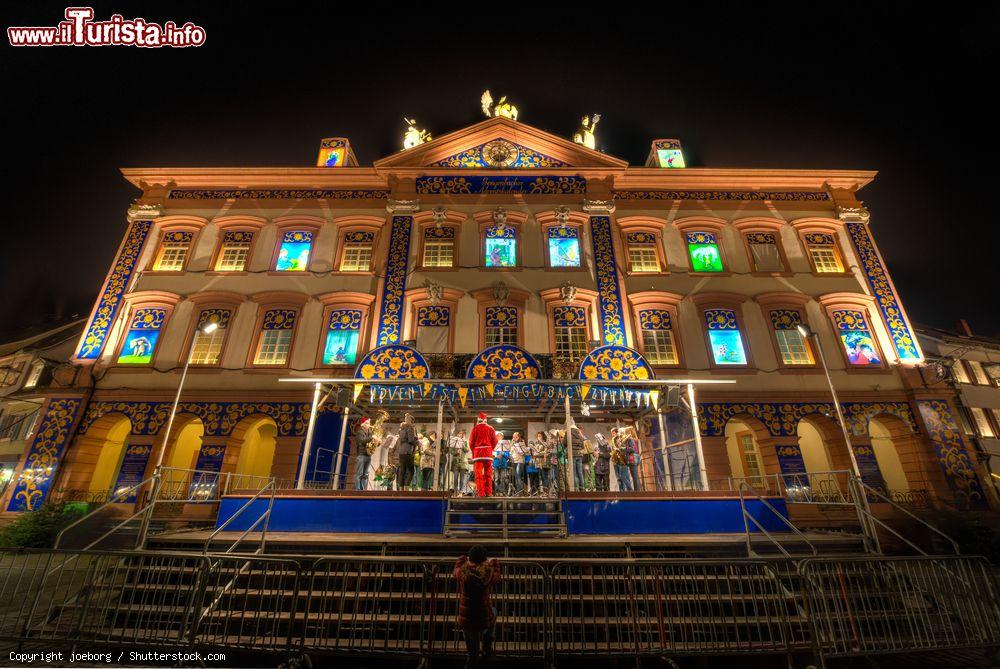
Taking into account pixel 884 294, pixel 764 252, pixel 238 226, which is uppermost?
pixel 238 226

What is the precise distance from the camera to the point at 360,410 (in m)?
15.4

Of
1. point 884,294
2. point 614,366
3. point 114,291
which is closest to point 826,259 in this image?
point 884,294

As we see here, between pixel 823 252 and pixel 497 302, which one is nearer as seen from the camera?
pixel 497 302

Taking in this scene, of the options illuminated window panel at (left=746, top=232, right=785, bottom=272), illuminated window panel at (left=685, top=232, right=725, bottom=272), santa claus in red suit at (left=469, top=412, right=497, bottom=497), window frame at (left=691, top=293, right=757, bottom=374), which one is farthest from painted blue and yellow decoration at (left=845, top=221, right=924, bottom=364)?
santa claus in red suit at (left=469, top=412, right=497, bottom=497)

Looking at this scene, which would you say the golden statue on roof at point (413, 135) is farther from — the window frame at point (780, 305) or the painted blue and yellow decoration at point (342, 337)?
the window frame at point (780, 305)

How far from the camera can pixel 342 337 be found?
1716 cm

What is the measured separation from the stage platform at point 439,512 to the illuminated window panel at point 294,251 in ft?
36.8

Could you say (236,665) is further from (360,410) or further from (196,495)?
(196,495)

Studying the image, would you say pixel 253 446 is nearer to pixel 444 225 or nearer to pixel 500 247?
pixel 444 225

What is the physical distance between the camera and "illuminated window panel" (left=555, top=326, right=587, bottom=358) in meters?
16.7

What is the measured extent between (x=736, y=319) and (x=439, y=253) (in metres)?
12.7

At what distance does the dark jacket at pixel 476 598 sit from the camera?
5.15 m

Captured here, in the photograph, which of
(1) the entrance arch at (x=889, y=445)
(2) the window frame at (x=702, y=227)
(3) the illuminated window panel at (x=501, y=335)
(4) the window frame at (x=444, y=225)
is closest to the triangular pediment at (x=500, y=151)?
(4) the window frame at (x=444, y=225)

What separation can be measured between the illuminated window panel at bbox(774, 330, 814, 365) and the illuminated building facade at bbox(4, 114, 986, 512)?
9 centimetres
